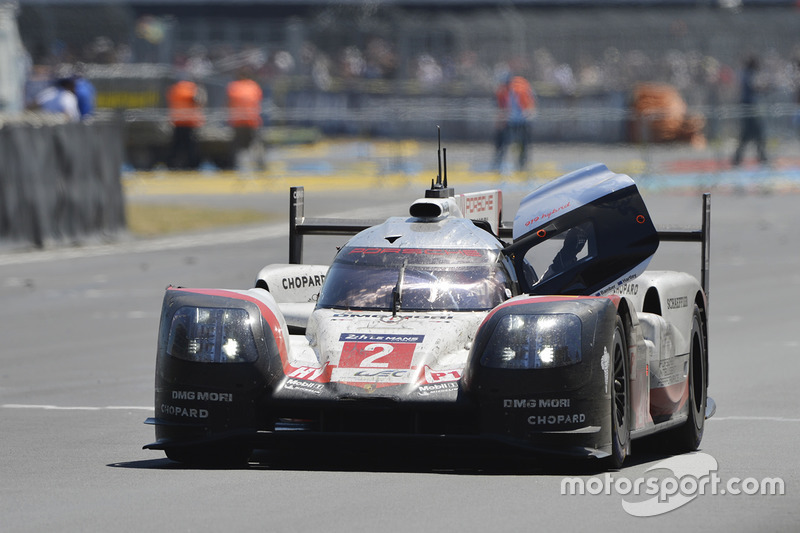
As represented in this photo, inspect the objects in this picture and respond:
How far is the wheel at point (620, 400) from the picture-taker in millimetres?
8094

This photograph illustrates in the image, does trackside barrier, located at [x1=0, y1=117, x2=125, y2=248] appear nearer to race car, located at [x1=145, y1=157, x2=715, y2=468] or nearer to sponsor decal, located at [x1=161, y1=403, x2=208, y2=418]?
race car, located at [x1=145, y1=157, x2=715, y2=468]

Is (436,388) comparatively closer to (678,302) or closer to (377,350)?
(377,350)

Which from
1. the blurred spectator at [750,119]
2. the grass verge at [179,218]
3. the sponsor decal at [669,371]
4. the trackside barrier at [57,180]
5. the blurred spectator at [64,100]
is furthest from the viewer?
the blurred spectator at [750,119]

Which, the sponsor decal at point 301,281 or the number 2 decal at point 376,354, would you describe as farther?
the sponsor decal at point 301,281

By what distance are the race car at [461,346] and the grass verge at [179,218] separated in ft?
52.6

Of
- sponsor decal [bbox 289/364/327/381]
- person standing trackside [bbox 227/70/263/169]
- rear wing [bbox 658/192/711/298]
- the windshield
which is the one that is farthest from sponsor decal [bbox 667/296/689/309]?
person standing trackside [bbox 227/70/263/169]

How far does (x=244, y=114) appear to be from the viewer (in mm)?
35688

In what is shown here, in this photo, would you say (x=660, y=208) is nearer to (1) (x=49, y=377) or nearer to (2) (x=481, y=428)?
(1) (x=49, y=377)

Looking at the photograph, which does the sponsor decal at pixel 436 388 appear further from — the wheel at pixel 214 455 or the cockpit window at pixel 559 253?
the cockpit window at pixel 559 253

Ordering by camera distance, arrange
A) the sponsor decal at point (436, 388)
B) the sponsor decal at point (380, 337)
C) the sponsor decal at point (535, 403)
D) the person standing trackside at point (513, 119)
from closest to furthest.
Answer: the sponsor decal at point (535, 403) → the sponsor decal at point (436, 388) → the sponsor decal at point (380, 337) → the person standing trackside at point (513, 119)

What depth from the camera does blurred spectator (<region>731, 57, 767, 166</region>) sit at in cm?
3419

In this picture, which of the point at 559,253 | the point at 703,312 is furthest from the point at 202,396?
the point at 703,312

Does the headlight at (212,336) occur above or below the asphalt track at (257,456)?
above

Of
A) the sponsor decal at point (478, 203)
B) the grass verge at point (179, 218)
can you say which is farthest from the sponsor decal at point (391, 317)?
the grass verge at point (179, 218)
